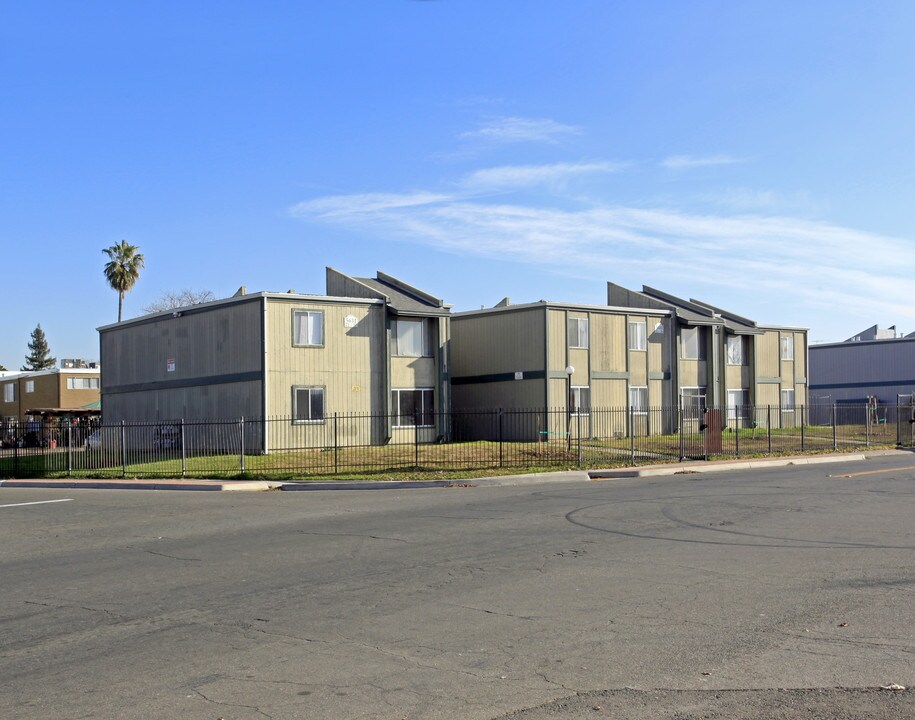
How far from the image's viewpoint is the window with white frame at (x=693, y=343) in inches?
1898

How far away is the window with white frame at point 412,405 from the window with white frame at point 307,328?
4181mm

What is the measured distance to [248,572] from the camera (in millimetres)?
11250

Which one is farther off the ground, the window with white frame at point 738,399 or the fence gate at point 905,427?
the window with white frame at point 738,399

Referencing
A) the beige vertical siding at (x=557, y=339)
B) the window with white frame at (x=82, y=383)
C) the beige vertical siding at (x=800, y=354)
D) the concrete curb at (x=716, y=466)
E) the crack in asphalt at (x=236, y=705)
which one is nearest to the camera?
the crack in asphalt at (x=236, y=705)

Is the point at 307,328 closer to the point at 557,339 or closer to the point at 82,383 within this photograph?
the point at 557,339

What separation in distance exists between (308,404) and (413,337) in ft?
19.1

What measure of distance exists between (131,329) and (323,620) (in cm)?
3842

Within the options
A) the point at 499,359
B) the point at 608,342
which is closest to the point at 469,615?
the point at 499,359

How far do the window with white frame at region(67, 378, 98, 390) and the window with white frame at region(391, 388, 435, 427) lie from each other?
43020mm

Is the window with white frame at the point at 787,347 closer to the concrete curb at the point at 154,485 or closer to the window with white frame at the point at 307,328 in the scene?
the window with white frame at the point at 307,328

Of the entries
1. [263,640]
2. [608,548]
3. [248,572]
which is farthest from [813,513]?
[263,640]

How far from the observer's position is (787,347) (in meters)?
56.1

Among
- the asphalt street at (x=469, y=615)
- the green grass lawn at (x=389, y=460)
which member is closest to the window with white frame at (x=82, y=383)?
the green grass lawn at (x=389, y=460)

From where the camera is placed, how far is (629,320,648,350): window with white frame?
148ft
